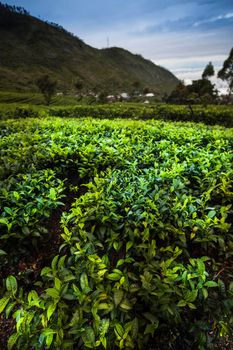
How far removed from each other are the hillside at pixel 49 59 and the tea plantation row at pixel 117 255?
6177 cm

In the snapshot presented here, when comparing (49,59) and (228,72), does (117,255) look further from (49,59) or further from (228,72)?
(49,59)

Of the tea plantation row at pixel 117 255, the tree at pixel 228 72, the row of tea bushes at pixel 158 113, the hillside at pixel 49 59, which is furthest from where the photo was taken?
the hillside at pixel 49 59

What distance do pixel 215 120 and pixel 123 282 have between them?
38.6 feet

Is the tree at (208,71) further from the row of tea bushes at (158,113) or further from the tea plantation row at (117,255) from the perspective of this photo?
the tea plantation row at (117,255)

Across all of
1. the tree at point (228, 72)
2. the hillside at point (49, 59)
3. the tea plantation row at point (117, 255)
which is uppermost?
the hillside at point (49, 59)

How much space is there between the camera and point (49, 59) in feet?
308

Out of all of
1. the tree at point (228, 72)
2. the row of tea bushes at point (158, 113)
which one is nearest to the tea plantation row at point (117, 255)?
the row of tea bushes at point (158, 113)

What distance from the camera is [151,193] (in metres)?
2.69

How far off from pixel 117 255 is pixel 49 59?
105692 mm

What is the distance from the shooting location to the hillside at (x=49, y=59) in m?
75.8

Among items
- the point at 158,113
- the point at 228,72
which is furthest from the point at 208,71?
the point at 158,113

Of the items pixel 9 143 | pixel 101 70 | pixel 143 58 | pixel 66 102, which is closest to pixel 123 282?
pixel 9 143

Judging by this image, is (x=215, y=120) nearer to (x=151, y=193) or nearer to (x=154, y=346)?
(x=151, y=193)

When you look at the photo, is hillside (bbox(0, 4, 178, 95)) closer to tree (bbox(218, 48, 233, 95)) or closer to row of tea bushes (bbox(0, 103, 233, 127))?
tree (bbox(218, 48, 233, 95))
